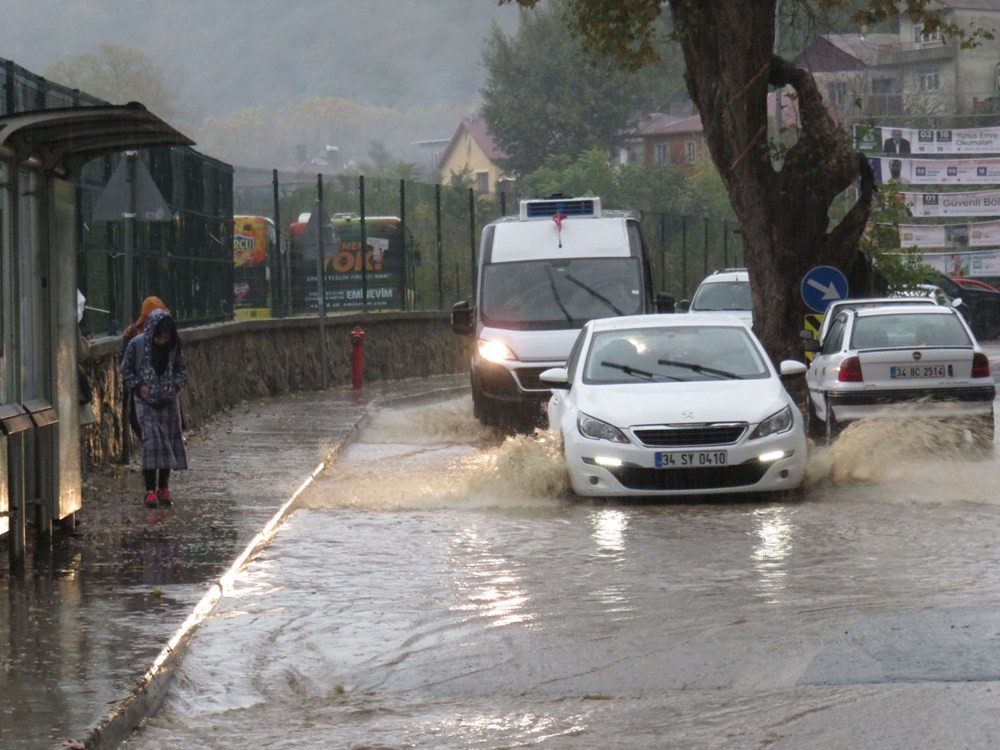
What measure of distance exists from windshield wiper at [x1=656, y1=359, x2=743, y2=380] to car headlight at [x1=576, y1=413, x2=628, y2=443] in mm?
1289

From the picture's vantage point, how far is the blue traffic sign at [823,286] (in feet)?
76.2

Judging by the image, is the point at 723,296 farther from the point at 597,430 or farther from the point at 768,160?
the point at 597,430

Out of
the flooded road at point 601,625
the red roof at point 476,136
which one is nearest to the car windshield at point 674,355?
the flooded road at point 601,625

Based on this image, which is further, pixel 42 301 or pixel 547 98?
pixel 547 98

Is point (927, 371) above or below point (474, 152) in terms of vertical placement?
below

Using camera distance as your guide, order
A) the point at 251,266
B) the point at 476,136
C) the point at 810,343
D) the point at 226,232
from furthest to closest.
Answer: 1. the point at 476,136
2. the point at 251,266
3. the point at 226,232
4. the point at 810,343

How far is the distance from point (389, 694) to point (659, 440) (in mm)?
6461

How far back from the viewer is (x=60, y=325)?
38.8 feet

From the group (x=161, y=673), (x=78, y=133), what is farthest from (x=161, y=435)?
(x=161, y=673)

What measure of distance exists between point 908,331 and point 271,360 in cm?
1172

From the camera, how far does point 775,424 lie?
46.2 ft

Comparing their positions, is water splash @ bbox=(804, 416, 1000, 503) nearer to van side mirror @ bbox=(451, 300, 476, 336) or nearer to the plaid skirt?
the plaid skirt

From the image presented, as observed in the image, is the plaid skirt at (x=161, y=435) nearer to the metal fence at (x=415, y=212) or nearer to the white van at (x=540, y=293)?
the white van at (x=540, y=293)

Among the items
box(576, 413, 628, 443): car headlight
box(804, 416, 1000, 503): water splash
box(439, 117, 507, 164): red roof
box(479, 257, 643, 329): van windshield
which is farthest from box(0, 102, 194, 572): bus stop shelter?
box(439, 117, 507, 164): red roof
